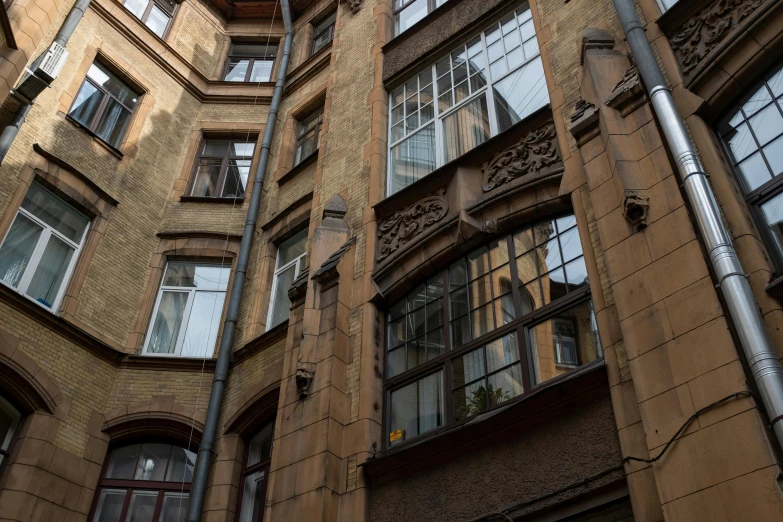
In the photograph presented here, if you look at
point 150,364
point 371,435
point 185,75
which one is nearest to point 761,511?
point 371,435

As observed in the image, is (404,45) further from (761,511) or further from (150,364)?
(761,511)

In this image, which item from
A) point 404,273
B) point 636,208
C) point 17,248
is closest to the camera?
point 636,208

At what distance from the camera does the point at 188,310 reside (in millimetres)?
14414

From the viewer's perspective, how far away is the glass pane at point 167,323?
13.8m

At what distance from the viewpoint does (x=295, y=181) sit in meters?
15.5

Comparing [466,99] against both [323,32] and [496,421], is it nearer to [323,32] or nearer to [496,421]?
[496,421]

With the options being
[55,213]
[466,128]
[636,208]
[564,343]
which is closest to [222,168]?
[55,213]

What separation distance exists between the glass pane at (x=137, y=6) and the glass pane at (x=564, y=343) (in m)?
14.6

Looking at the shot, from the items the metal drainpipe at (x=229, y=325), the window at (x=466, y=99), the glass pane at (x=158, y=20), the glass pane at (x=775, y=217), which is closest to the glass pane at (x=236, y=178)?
the metal drainpipe at (x=229, y=325)

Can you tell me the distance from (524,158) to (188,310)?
7740 millimetres

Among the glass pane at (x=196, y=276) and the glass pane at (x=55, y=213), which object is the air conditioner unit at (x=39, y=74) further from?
the glass pane at (x=196, y=276)

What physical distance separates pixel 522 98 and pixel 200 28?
12228 mm

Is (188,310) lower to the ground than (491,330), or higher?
higher

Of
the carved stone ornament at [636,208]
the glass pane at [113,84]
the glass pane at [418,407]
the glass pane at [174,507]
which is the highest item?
the glass pane at [113,84]
